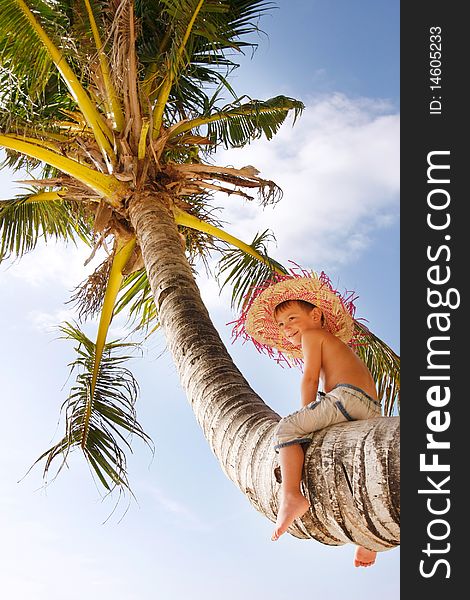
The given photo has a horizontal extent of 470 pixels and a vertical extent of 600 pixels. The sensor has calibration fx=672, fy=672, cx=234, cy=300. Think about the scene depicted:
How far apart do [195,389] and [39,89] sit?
428 cm

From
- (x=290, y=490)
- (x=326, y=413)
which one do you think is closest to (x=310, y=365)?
(x=326, y=413)

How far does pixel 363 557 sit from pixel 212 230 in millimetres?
4122

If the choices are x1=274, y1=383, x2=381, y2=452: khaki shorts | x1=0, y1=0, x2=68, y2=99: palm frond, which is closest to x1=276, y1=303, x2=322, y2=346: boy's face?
x1=274, y1=383, x2=381, y2=452: khaki shorts

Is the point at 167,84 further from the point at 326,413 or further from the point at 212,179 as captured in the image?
the point at 326,413

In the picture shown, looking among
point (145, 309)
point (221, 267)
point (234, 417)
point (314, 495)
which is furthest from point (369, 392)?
point (145, 309)

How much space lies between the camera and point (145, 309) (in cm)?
782

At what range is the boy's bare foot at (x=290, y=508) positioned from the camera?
2225 millimetres

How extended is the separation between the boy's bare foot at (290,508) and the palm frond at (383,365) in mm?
4455

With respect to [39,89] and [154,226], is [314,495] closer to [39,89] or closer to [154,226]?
[154,226]

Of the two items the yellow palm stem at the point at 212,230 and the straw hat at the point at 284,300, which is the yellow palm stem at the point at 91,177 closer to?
the yellow palm stem at the point at 212,230

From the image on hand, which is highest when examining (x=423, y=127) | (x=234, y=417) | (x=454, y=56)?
(x=454, y=56)

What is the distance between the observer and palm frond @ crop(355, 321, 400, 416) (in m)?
6.65

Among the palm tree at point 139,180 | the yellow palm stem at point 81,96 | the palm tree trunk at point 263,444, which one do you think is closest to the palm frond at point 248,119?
the palm tree at point 139,180

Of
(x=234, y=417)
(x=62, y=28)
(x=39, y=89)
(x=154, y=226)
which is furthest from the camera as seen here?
(x=39, y=89)
